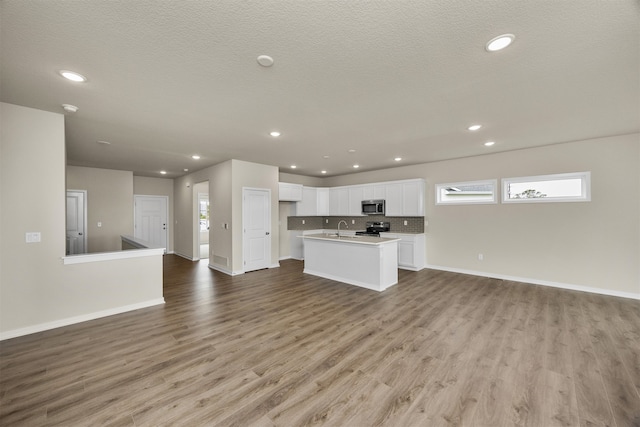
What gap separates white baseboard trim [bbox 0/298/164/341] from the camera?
9.40 ft

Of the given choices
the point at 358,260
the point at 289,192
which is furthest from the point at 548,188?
the point at 289,192

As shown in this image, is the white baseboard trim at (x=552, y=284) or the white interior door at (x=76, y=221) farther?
the white interior door at (x=76, y=221)

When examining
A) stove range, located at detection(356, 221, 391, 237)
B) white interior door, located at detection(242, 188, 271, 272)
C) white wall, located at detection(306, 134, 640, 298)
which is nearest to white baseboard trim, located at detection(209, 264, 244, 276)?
white interior door, located at detection(242, 188, 271, 272)

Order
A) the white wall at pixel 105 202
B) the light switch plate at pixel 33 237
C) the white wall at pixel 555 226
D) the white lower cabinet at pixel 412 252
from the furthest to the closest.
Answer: the white wall at pixel 105 202, the white lower cabinet at pixel 412 252, the white wall at pixel 555 226, the light switch plate at pixel 33 237

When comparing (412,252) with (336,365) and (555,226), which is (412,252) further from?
(336,365)

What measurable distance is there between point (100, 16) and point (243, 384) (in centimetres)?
286

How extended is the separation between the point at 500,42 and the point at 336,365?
3.01m

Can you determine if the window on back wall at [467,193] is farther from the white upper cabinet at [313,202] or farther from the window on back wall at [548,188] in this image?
the white upper cabinet at [313,202]

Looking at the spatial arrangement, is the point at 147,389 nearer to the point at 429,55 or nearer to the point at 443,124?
the point at 429,55

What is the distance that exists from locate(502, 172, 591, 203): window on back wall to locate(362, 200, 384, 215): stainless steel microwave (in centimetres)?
277

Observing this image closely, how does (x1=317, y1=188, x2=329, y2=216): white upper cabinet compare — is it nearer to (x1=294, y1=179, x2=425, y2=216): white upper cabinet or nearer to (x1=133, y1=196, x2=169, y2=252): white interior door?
(x1=294, y1=179, x2=425, y2=216): white upper cabinet

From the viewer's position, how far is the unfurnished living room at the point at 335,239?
1727 mm

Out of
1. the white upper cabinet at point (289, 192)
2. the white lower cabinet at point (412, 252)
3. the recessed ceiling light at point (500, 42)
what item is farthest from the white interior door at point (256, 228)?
the recessed ceiling light at point (500, 42)

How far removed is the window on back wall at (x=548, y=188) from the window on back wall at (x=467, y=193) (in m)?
0.24
